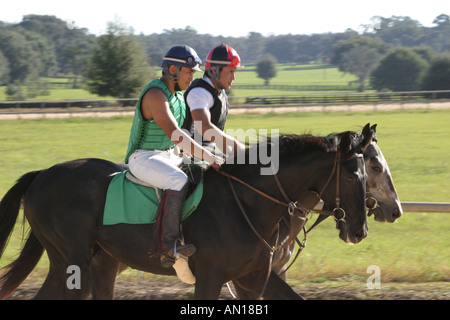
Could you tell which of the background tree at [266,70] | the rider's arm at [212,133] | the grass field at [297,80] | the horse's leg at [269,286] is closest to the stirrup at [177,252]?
the horse's leg at [269,286]

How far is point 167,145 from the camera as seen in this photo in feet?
15.9

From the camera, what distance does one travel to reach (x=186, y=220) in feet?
14.9

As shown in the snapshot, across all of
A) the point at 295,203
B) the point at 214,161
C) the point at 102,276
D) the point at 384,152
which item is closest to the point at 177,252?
the point at 214,161

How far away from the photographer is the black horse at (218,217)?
4.43 meters

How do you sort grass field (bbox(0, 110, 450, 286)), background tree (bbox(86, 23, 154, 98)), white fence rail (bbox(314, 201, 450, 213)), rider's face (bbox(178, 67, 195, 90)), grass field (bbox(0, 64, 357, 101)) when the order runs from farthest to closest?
grass field (bbox(0, 64, 357, 101)) → background tree (bbox(86, 23, 154, 98)) → grass field (bbox(0, 110, 450, 286)) → white fence rail (bbox(314, 201, 450, 213)) → rider's face (bbox(178, 67, 195, 90))

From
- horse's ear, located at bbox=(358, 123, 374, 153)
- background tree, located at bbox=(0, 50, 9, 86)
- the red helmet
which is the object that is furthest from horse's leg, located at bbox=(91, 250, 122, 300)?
background tree, located at bbox=(0, 50, 9, 86)

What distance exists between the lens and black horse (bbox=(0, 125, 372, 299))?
443 centimetres

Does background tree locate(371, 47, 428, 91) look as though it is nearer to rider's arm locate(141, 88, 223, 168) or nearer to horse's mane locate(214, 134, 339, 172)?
horse's mane locate(214, 134, 339, 172)

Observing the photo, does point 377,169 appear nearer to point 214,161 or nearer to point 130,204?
point 214,161

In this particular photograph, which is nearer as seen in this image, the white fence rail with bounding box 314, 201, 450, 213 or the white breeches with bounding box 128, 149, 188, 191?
the white breeches with bounding box 128, 149, 188, 191

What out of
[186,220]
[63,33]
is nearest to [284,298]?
[186,220]

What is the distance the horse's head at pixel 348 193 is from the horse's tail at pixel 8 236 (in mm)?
2359

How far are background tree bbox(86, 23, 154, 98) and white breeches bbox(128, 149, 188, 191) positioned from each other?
118 ft

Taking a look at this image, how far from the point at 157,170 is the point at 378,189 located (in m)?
1.92
